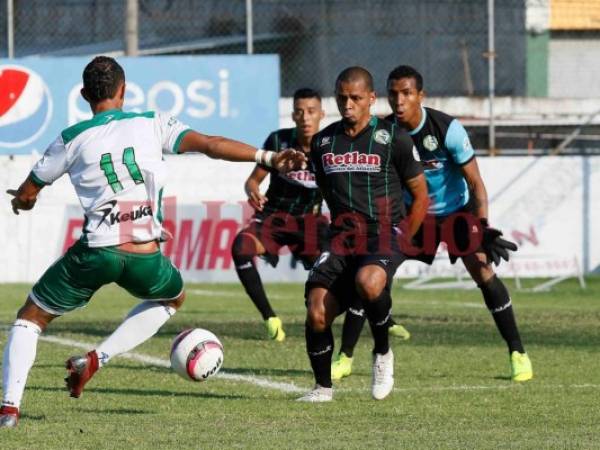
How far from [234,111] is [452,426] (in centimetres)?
1361

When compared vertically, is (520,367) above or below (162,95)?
below

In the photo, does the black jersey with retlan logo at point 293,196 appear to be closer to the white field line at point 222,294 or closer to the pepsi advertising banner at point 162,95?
the white field line at point 222,294

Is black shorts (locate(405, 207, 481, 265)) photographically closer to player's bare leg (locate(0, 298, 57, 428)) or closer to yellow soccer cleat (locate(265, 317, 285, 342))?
yellow soccer cleat (locate(265, 317, 285, 342))

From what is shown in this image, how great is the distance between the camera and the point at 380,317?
8398 mm

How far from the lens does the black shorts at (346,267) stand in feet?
27.5

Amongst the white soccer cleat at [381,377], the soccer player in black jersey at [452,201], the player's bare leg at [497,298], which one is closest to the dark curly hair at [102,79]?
the white soccer cleat at [381,377]

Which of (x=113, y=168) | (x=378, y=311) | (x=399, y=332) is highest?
(x=113, y=168)

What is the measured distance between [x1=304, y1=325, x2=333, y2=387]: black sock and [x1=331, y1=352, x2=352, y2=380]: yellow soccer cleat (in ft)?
3.56

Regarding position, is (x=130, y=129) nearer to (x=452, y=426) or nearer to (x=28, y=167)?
(x=452, y=426)

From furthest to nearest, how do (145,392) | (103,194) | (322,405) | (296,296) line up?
A: (296,296) < (145,392) < (322,405) < (103,194)

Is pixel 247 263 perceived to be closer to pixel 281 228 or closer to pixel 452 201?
pixel 281 228

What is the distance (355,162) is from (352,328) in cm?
168

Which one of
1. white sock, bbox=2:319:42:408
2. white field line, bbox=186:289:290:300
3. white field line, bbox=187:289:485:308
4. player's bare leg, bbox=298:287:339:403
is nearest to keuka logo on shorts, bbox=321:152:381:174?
player's bare leg, bbox=298:287:339:403

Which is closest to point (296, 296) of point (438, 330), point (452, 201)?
point (438, 330)
